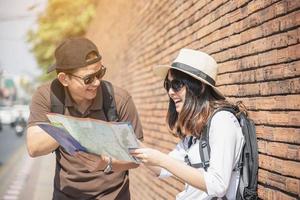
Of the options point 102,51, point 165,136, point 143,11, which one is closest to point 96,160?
point 165,136

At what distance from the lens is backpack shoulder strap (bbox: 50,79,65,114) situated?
125 inches

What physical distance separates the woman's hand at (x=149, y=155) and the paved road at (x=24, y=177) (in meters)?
7.61

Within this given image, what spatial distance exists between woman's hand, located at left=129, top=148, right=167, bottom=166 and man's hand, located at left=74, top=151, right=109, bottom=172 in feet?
1.02

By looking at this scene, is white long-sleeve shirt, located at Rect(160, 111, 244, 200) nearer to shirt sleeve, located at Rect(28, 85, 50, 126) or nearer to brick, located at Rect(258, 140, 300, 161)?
brick, located at Rect(258, 140, 300, 161)

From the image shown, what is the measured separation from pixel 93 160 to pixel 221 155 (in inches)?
36.5

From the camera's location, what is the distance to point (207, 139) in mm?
2342

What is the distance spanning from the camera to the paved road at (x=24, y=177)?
1088 centimetres

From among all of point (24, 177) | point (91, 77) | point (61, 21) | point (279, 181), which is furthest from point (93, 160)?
point (61, 21)

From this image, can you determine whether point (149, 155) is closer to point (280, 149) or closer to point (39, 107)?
point (280, 149)

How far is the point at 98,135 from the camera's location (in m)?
2.51

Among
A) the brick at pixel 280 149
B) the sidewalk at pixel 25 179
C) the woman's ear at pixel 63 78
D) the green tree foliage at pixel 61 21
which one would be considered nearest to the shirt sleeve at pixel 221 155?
the brick at pixel 280 149

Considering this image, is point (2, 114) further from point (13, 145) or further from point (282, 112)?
point (282, 112)

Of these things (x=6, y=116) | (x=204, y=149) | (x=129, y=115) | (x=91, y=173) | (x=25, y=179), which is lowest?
(x=25, y=179)

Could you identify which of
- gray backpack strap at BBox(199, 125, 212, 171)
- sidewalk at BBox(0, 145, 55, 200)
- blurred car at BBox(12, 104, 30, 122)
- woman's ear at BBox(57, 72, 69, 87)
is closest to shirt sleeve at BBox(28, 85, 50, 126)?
woman's ear at BBox(57, 72, 69, 87)
